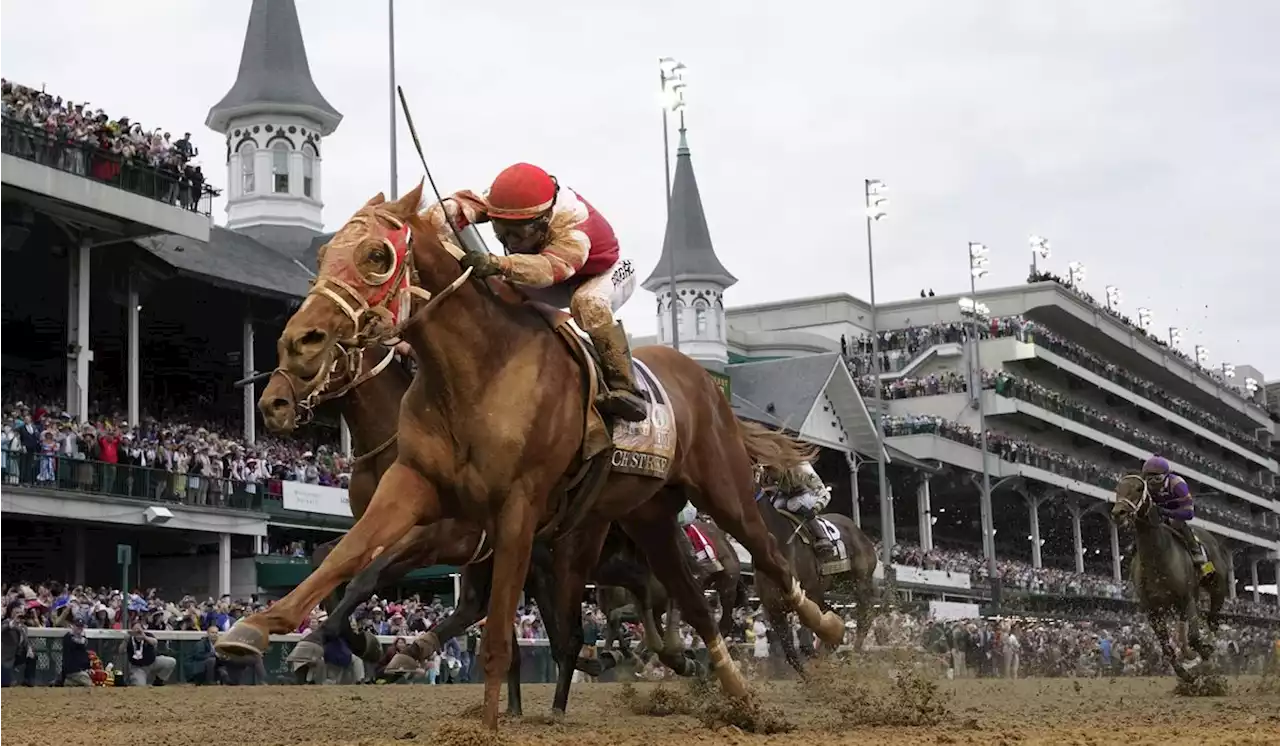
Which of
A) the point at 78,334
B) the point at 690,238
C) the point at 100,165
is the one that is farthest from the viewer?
the point at 690,238

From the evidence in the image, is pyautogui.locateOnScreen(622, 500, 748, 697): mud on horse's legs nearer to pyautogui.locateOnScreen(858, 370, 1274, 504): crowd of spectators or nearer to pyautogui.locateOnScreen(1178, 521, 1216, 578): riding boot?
pyautogui.locateOnScreen(1178, 521, 1216, 578): riding boot

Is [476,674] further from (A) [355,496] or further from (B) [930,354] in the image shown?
(B) [930,354]

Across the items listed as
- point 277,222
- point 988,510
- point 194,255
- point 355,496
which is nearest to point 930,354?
point 988,510

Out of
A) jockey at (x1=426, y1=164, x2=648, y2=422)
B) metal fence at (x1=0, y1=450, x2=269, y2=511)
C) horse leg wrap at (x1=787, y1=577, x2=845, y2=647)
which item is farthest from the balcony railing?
jockey at (x1=426, y1=164, x2=648, y2=422)

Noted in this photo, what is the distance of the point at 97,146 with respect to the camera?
84.3 feet

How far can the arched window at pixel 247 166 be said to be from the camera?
155 feet

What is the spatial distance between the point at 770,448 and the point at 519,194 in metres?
3.39

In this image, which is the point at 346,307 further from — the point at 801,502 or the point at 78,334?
the point at 78,334

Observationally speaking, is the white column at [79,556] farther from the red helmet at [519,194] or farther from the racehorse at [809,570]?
the red helmet at [519,194]

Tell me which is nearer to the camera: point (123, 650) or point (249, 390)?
point (123, 650)

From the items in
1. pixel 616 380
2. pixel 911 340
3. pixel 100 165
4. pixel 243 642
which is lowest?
pixel 243 642

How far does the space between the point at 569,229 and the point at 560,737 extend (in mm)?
2506

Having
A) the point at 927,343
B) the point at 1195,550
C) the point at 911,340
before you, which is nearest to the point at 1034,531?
the point at 927,343

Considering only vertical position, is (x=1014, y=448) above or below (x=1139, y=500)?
above
